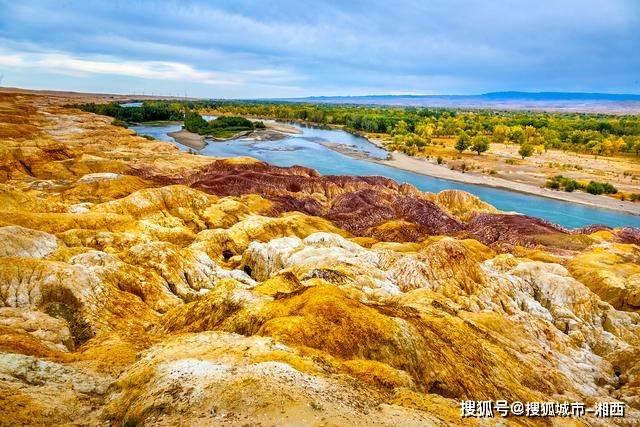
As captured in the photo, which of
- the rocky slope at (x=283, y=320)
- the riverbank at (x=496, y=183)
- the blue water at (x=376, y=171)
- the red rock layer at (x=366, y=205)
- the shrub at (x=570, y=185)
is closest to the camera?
the rocky slope at (x=283, y=320)

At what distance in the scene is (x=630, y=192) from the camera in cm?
11056

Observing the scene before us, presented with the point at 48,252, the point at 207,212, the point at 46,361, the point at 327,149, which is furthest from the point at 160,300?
the point at 327,149

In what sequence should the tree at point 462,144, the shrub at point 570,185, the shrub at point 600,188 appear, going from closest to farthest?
the shrub at point 600,188
the shrub at point 570,185
the tree at point 462,144

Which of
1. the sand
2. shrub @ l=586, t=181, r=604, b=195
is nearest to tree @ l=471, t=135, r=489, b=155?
shrub @ l=586, t=181, r=604, b=195

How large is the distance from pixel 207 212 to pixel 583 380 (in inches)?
1662

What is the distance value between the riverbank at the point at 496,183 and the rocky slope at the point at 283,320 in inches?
2239

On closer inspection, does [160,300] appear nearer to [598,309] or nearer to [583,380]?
[583,380]

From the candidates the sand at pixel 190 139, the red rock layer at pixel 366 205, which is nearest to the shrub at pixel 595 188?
the red rock layer at pixel 366 205

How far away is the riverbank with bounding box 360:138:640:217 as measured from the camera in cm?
10200

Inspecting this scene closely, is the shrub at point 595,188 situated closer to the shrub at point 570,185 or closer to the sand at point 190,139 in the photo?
the shrub at point 570,185

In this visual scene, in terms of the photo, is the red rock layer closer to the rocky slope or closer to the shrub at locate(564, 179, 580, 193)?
the rocky slope

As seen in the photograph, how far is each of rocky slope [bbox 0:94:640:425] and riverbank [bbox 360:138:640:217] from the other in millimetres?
56861

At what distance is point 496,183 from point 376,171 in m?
34.5

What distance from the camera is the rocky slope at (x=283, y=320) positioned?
47.0 feet
